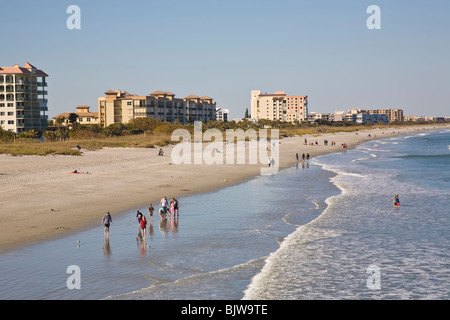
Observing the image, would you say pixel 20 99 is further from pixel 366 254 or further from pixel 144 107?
pixel 366 254

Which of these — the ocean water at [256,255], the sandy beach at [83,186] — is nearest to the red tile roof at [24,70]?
the sandy beach at [83,186]

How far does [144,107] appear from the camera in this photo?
439ft

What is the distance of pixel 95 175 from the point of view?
37062mm

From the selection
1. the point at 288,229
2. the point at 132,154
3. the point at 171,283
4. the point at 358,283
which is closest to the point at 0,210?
the point at 171,283

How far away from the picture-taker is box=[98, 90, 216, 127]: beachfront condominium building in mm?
133750

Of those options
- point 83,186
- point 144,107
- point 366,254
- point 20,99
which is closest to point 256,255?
point 366,254

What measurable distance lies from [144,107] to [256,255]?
119837mm

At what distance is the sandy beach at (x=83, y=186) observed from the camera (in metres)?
21.0

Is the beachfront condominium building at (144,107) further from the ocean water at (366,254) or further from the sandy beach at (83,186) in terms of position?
the ocean water at (366,254)

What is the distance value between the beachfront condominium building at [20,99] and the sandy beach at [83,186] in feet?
154
